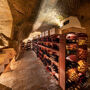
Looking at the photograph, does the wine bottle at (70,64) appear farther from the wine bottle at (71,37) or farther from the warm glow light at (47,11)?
the warm glow light at (47,11)

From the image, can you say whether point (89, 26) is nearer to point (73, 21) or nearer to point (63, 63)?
point (73, 21)

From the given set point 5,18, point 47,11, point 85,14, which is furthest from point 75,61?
point 85,14

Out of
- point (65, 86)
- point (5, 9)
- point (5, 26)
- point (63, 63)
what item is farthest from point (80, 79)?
point (5, 9)

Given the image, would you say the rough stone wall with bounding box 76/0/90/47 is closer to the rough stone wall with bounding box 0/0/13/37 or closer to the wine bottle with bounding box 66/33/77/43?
the wine bottle with bounding box 66/33/77/43

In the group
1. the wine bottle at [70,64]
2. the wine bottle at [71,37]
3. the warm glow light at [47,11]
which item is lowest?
the wine bottle at [70,64]

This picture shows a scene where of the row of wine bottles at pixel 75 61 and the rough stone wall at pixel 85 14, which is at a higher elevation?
the rough stone wall at pixel 85 14

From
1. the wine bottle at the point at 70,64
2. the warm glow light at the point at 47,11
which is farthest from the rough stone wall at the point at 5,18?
the wine bottle at the point at 70,64

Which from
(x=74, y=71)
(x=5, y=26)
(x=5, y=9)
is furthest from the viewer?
(x=74, y=71)

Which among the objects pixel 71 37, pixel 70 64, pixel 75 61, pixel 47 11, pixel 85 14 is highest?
pixel 85 14

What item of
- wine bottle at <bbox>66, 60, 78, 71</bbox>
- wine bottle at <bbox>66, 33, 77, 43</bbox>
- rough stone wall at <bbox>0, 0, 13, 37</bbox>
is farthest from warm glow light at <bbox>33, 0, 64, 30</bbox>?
wine bottle at <bbox>66, 60, 78, 71</bbox>

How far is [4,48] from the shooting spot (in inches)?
52.1

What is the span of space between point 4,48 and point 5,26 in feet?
1.92

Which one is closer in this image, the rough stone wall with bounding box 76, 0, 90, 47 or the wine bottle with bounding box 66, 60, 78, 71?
the wine bottle with bounding box 66, 60, 78, 71

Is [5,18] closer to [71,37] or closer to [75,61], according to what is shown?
[71,37]
